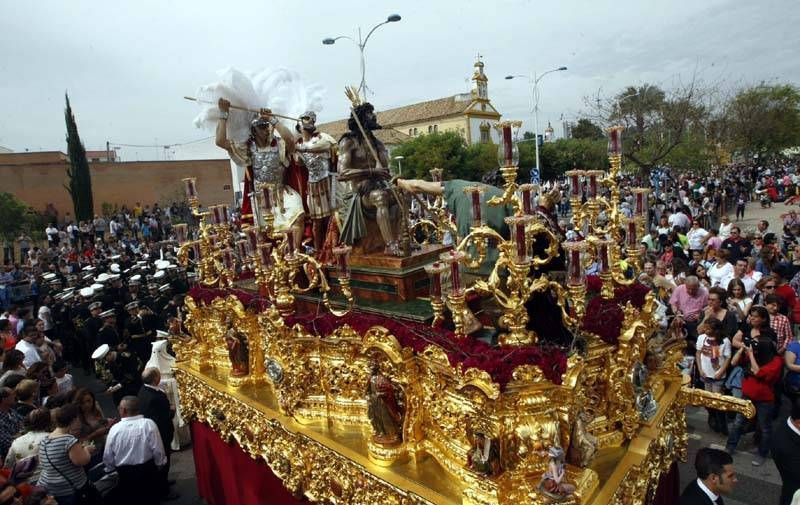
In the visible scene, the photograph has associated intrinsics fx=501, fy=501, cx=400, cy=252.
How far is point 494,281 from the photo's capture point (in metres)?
3.02

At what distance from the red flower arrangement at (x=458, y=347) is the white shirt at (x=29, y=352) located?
5052mm

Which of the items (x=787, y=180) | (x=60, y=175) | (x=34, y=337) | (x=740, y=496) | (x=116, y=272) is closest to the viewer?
(x=740, y=496)

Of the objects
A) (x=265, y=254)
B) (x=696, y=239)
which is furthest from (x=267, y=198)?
(x=696, y=239)

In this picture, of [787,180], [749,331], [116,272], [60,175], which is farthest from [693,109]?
[60,175]

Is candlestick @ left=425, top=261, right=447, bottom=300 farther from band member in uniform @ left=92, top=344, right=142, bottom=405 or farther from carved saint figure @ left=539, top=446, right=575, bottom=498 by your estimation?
band member in uniform @ left=92, top=344, right=142, bottom=405

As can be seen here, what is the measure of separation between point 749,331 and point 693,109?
20.8 metres

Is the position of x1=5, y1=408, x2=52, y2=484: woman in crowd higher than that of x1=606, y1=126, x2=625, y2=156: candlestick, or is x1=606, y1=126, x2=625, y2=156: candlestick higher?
x1=606, y1=126, x2=625, y2=156: candlestick

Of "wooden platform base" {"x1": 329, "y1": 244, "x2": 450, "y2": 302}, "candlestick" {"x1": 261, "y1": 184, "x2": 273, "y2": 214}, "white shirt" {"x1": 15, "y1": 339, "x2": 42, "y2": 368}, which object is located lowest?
"white shirt" {"x1": 15, "y1": 339, "x2": 42, "y2": 368}

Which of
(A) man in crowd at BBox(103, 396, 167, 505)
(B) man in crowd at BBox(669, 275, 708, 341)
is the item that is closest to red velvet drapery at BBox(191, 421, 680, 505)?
(A) man in crowd at BBox(103, 396, 167, 505)

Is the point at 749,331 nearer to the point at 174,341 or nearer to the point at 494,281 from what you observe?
the point at 494,281

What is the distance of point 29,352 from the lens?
7.12 metres

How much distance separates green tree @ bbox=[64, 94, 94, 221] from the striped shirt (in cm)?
2861

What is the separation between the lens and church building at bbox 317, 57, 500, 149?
152 feet

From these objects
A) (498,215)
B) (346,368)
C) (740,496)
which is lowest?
(740,496)
